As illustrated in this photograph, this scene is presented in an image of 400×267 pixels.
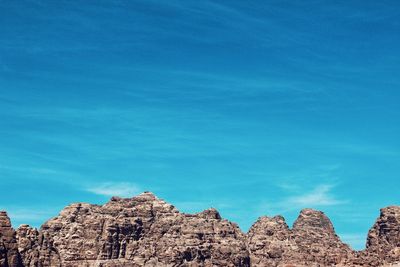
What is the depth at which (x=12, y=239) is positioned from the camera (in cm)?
18138

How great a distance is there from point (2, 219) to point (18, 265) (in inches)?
425

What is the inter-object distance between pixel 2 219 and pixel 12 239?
197 inches

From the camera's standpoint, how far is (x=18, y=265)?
18188 cm

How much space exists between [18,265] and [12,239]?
235 inches

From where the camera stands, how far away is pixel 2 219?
182125 millimetres

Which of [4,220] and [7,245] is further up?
[4,220]
